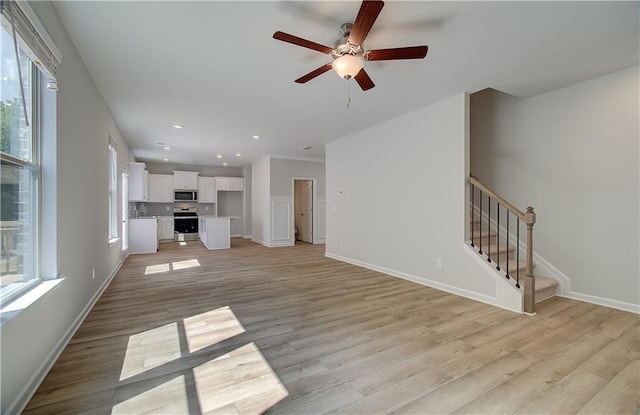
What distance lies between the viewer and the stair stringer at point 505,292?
308 centimetres

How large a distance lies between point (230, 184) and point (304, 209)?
9.77 ft

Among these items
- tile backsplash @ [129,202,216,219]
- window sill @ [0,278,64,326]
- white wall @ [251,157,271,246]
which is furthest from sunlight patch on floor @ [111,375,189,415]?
tile backsplash @ [129,202,216,219]

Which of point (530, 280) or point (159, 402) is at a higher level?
point (530, 280)

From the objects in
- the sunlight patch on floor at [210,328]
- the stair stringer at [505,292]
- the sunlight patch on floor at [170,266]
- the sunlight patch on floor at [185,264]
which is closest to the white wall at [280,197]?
the sunlight patch on floor at [185,264]

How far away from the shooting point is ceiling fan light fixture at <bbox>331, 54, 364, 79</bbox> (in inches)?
87.0

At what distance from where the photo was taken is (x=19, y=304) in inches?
65.3

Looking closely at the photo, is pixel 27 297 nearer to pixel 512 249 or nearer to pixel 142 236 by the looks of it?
pixel 512 249

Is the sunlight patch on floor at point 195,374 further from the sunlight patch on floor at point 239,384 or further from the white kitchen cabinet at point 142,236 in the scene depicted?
the white kitchen cabinet at point 142,236

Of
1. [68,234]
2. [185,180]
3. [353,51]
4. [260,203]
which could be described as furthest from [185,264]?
[353,51]

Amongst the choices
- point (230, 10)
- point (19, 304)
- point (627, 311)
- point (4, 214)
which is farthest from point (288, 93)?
point (627, 311)

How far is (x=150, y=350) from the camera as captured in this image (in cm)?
224

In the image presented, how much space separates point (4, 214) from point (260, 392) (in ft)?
6.09

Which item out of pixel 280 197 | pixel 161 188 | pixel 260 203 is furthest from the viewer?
pixel 161 188

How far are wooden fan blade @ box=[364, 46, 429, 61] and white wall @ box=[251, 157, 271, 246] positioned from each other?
595cm
